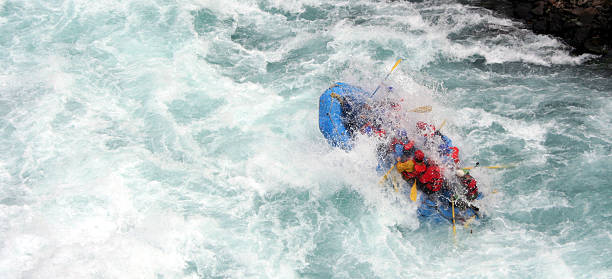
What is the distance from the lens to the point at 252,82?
10055mm

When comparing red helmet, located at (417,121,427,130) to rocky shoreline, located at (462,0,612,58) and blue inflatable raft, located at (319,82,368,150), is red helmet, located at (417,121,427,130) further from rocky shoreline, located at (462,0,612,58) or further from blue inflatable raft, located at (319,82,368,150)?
rocky shoreline, located at (462,0,612,58)

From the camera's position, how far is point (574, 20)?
1080 centimetres

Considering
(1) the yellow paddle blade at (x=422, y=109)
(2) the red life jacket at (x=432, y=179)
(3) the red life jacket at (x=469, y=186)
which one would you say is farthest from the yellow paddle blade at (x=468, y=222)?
(1) the yellow paddle blade at (x=422, y=109)

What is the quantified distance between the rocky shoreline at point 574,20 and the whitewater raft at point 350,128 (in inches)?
237

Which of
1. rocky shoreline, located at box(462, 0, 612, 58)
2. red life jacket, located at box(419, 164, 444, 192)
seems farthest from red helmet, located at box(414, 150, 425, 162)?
rocky shoreline, located at box(462, 0, 612, 58)

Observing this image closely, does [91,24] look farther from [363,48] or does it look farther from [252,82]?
[363,48]

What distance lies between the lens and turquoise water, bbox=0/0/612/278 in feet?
23.4

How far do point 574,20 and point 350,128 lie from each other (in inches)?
282

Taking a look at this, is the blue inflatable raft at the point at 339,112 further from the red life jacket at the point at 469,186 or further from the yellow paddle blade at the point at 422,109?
the red life jacket at the point at 469,186

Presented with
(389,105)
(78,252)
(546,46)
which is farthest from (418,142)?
(78,252)

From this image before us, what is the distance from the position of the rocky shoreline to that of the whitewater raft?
237 inches

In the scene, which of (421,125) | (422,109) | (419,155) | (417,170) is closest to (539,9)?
(422,109)

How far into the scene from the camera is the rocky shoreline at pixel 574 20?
1049cm

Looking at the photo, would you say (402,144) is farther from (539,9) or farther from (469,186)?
(539,9)
